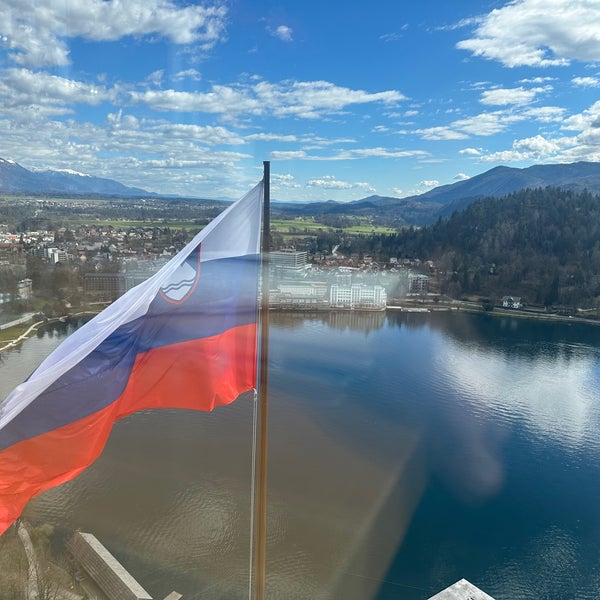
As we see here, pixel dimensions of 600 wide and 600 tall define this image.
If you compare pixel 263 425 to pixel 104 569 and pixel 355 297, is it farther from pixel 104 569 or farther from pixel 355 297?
pixel 355 297

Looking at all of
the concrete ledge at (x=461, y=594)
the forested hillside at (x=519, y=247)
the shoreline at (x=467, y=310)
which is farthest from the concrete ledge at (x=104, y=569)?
the forested hillside at (x=519, y=247)

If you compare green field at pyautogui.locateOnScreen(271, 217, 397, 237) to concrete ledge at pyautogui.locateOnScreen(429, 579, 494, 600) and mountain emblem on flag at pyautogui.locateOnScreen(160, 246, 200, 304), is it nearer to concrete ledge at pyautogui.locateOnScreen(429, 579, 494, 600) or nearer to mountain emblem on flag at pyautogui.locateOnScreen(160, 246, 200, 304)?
concrete ledge at pyautogui.locateOnScreen(429, 579, 494, 600)

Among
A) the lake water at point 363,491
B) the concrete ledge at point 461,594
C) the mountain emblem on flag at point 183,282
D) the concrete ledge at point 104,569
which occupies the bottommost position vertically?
the lake water at point 363,491

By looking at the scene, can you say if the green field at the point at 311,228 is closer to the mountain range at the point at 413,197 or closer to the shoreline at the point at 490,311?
the mountain range at the point at 413,197

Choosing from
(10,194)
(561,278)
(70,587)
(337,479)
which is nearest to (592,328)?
(561,278)

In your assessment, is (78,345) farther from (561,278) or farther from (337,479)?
(561,278)

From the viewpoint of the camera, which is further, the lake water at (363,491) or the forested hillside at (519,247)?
the forested hillside at (519,247)

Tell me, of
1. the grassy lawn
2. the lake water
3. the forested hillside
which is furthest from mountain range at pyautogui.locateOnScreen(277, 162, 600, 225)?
the lake water

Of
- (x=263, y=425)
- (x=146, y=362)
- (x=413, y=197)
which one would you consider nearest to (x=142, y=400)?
(x=146, y=362)
